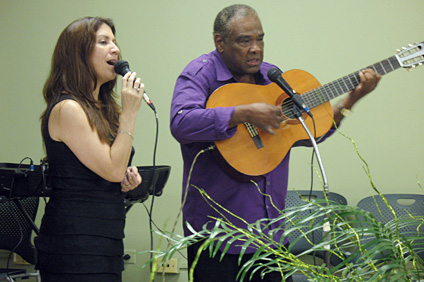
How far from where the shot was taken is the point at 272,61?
12.3 feet

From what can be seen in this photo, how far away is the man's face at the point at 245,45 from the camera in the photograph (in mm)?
2037

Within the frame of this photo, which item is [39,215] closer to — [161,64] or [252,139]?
[161,64]

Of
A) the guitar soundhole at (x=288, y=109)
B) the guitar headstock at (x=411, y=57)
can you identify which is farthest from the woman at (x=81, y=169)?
the guitar headstock at (x=411, y=57)

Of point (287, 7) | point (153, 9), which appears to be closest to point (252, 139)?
point (287, 7)

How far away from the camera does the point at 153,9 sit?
3.98 meters

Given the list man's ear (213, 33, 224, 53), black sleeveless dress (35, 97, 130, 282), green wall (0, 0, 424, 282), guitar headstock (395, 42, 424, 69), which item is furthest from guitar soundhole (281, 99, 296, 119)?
green wall (0, 0, 424, 282)

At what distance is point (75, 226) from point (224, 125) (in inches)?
24.5

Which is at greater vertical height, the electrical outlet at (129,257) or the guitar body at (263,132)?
the guitar body at (263,132)

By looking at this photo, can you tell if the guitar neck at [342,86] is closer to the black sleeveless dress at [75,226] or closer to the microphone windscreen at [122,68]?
the microphone windscreen at [122,68]

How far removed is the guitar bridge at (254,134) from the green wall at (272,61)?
5.29 ft

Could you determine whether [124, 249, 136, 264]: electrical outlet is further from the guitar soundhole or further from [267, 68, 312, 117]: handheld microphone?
[267, 68, 312, 117]: handheld microphone

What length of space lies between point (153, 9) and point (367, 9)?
158 cm

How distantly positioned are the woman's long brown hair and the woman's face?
16mm

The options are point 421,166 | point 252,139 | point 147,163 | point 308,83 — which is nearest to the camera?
point 252,139
